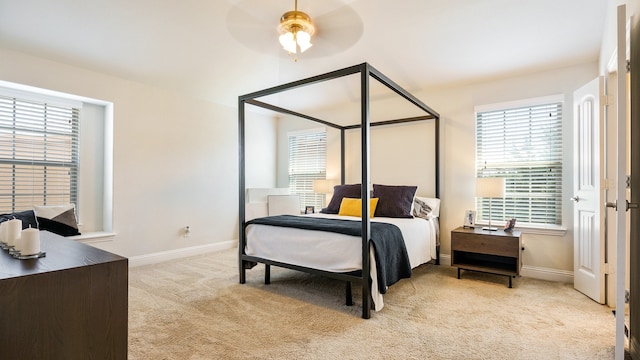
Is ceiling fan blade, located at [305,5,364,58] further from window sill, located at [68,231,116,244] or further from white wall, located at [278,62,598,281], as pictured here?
window sill, located at [68,231,116,244]

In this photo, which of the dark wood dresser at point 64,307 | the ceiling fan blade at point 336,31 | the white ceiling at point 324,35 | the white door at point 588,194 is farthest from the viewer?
the ceiling fan blade at point 336,31

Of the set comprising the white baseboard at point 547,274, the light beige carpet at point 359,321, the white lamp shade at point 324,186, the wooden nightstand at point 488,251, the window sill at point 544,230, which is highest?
the white lamp shade at point 324,186

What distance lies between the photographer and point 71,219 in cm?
352

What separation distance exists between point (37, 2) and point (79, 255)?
2.64 m

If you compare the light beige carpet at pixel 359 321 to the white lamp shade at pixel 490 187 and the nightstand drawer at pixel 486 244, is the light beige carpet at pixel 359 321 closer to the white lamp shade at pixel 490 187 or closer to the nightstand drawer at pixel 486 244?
the nightstand drawer at pixel 486 244

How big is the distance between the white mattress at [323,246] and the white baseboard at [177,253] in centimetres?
170

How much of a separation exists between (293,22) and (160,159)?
8.94ft

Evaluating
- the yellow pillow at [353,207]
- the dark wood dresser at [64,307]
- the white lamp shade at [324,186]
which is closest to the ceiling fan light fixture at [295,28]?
the yellow pillow at [353,207]

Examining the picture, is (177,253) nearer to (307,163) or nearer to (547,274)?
(307,163)

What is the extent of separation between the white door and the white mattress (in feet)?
4.76

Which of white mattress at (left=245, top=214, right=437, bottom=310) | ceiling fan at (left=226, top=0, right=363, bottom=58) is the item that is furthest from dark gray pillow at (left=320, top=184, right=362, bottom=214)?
ceiling fan at (left=226, top=0, right=363, bottom=58)

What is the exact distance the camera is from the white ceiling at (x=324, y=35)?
2.84m

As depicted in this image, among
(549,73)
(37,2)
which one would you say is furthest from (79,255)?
(549,73)

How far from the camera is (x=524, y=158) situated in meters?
3.71
